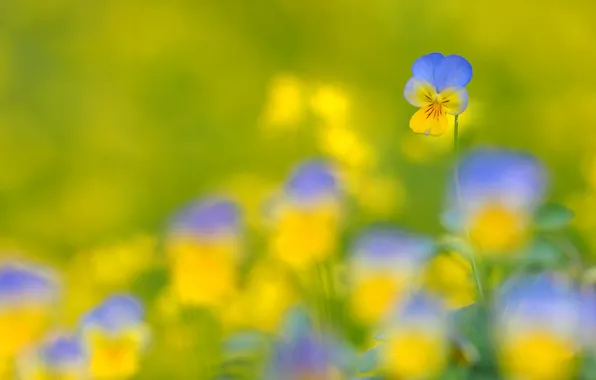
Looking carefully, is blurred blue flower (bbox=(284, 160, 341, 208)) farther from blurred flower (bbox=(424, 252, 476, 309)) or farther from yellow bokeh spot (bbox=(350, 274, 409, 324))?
blurred flower (bbox=(424, 252, 476, 309))

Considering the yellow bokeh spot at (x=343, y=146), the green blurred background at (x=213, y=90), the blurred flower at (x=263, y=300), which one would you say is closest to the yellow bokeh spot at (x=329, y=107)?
the yellow bokeh spot at (x=343, y=146)

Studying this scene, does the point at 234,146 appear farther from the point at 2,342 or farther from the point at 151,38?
the point at 2,342

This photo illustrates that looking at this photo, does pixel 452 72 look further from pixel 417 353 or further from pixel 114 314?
pixel 114 314

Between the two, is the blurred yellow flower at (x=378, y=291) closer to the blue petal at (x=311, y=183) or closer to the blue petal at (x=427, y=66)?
the blue petal at (x=311, y=183)

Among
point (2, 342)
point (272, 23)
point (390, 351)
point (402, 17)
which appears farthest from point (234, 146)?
point (390, 351)

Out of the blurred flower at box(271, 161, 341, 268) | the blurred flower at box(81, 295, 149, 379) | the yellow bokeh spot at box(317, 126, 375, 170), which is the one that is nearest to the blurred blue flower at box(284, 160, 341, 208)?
the blurred flower at box(271, 161, 341, 268)
